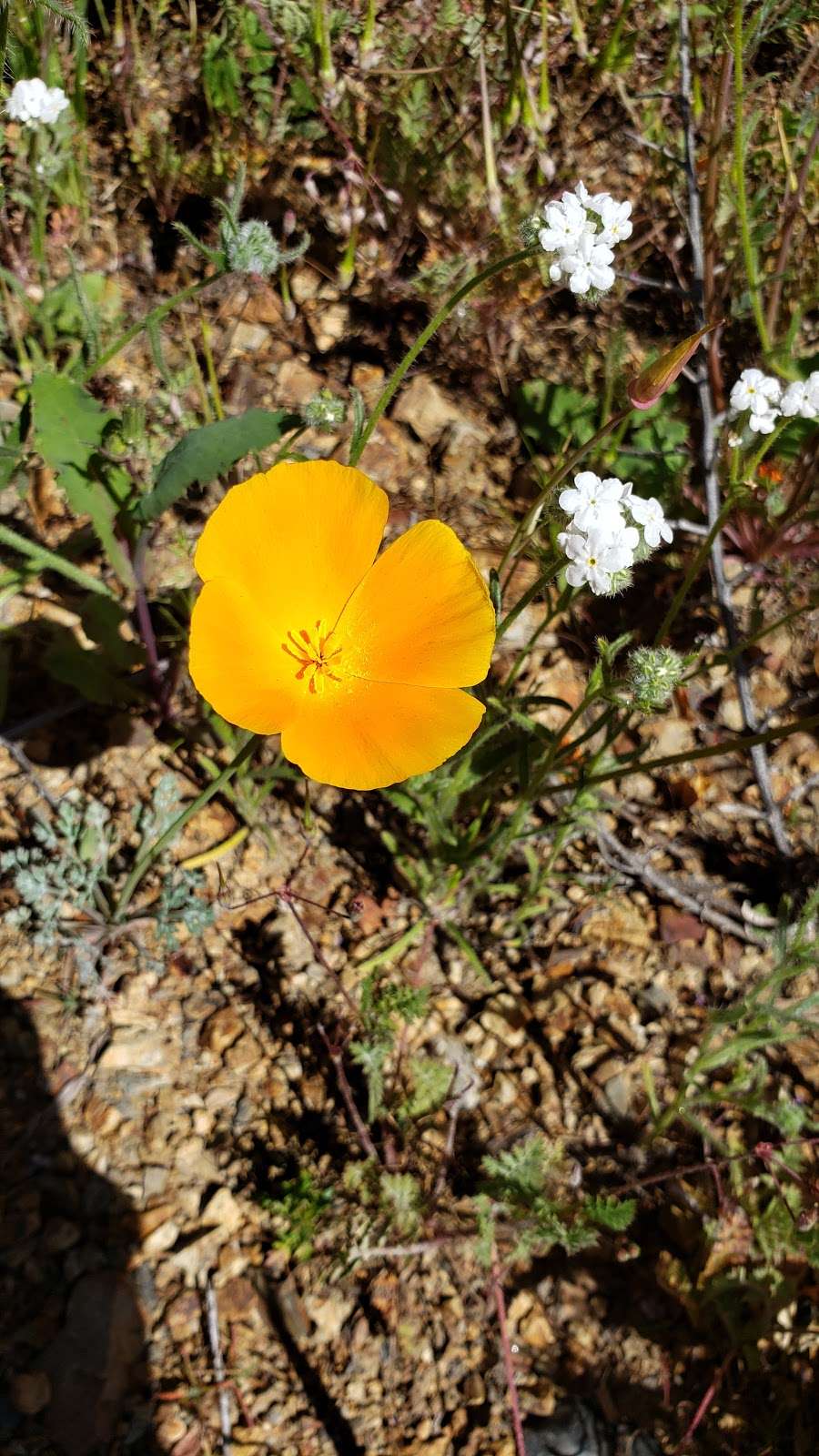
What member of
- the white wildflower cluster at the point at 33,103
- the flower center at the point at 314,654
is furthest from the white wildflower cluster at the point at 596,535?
the white wildflower cluster at the point at 33,103

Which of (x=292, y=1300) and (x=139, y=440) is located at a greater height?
(x=139, y=440)

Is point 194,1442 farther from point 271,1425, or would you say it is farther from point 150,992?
point 150,992

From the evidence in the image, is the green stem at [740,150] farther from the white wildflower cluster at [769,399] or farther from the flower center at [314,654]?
the flower center at [314,654]

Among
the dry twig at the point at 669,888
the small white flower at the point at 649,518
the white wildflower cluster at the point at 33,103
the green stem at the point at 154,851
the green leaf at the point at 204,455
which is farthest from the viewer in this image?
the dry twig at the point at 669,888

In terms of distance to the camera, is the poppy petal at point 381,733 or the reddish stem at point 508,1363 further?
the reddish stem at point 508,1363

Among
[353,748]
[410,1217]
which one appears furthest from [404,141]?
[410,1217]

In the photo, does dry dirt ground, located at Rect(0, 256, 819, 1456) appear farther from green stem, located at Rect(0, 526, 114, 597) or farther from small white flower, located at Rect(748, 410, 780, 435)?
small white flower, located at Rect(748, 410, 780, 435)
